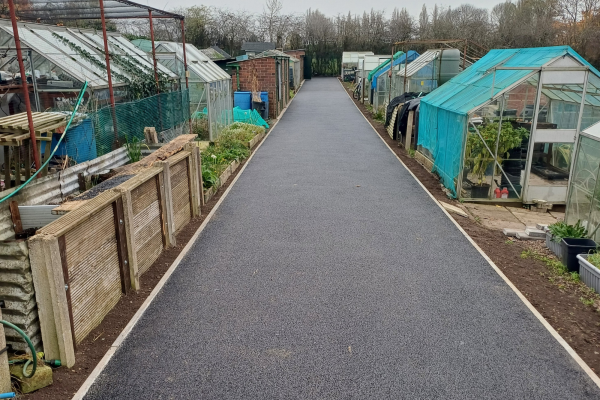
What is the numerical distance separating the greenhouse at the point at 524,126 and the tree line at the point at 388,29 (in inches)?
1271

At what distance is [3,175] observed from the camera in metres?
7.80

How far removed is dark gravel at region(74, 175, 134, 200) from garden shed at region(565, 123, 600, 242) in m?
7.93

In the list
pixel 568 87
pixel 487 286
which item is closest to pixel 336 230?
pixel 487 286

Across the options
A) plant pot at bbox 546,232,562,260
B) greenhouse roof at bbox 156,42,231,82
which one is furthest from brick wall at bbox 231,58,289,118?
plant pot at bbox 546,232,562,260

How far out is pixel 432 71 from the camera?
21.9 m

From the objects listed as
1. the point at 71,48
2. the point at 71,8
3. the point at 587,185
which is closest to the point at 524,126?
the point at 587,185

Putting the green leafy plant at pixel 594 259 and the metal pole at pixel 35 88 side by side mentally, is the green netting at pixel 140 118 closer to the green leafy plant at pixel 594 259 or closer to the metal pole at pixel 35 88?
the metal pole at pixel 35 88

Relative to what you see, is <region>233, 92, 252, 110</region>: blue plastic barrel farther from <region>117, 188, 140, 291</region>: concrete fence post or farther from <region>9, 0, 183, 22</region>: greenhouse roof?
<region>117, 188, 140, 291</region>: concrete fence post

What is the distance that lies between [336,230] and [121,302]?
14.1 ft

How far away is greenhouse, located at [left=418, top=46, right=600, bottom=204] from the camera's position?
10.9m

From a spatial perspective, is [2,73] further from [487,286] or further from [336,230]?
[487,286]

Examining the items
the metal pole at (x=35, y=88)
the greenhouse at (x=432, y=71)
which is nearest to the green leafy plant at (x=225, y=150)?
the metal pole at (x=35, y=88)

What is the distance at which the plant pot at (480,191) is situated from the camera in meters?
11.5

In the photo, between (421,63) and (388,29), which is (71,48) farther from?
(388,29)
